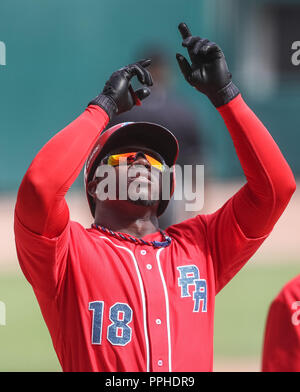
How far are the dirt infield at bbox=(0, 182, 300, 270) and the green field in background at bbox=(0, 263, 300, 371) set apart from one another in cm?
69

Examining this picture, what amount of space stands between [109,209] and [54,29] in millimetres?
10871

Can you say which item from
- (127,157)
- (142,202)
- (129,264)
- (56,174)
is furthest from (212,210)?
(56,174)

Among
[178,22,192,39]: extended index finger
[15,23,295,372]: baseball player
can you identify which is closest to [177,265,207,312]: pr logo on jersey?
[15,23,295,372]: baseball player

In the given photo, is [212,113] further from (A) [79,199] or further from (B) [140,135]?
(B) [140,135]

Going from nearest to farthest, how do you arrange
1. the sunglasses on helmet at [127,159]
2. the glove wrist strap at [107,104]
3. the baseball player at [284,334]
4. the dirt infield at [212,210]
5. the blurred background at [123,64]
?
1. the baseball player at [284,334]
2. the glove wrist strap at [107,104]
3. the sunglasses on helmet at [127,159]
4. the dirt infield at [212,210]
5. the blurred background at [123,64]

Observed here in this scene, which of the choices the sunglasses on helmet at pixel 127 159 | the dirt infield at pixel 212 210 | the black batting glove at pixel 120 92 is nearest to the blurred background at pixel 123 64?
the dirt infield at pixel 212 210

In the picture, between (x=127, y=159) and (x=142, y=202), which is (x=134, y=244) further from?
(x=127, y=159)

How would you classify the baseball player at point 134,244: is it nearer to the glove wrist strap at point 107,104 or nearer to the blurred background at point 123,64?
the glove wrist strap at point 107,104

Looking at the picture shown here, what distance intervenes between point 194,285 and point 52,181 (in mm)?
716

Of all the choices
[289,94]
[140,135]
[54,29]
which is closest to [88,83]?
[54,29]

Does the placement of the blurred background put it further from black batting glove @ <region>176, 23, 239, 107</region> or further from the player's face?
black batting glove @ <region>176, 23, 239, 107</region>

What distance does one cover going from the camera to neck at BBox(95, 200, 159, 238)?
10.6 feet

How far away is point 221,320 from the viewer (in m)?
6.84

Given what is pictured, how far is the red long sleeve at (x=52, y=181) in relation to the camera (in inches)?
112
